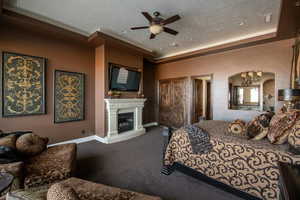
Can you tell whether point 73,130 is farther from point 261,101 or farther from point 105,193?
point 261,101

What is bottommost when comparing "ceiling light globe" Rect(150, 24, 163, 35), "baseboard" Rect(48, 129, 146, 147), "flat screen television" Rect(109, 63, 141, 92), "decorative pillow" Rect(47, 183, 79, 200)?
"baseboard" Rect(48, 129, 146, 147)

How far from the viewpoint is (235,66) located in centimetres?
421

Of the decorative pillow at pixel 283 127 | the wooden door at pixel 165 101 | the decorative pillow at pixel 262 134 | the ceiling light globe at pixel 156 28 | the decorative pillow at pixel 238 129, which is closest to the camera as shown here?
the decorative pillow at pixel 283 127

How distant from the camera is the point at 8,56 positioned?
2.89m

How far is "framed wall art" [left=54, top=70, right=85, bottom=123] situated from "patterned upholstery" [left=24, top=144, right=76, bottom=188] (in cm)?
183

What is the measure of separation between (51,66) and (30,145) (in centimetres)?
239

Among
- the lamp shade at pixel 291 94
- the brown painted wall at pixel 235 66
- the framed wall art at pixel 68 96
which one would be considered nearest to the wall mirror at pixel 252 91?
the brown painted wall at pixel 235 66

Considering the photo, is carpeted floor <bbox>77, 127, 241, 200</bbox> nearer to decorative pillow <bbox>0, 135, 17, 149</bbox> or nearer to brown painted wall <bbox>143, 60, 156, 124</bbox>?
decorative pillow <bbox>0, 135, 17, 149</bbox>

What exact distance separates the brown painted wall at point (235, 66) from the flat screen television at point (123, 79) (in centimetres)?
193

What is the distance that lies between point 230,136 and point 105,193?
1.83 meters

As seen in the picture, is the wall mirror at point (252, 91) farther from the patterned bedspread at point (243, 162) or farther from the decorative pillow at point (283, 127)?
the patterned bedspread at point (243, 162)

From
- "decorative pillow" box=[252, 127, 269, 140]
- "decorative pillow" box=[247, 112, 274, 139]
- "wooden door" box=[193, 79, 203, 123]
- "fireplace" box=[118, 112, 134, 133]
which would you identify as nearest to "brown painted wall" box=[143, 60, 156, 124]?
"fireplace" box=[118, 112, 134, 133]

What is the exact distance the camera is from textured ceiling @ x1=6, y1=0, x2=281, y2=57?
8.11 ft

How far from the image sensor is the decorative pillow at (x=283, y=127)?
1594 millimetres
